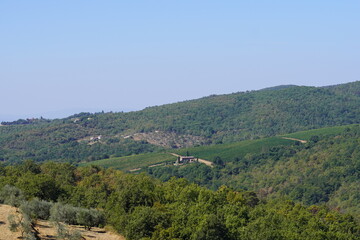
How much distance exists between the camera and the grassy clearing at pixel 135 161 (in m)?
127

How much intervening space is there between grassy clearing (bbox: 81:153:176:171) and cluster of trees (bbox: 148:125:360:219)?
21.0 ft

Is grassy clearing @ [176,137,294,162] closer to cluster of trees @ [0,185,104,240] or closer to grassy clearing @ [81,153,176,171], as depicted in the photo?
grassy clearing @ [81,153,176,171]

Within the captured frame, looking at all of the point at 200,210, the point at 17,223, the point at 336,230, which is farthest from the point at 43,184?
the point at 336,230

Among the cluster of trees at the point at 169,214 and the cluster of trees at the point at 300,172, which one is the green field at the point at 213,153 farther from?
the cluster of trees at the point at 169,214

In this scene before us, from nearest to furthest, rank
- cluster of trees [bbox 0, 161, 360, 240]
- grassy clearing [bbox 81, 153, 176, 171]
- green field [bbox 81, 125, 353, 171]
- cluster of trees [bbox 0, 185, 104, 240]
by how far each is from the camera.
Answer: cluster of trees [bbox 0, 185, 104, 240]
cluster of trees [bbox 0, 161, 360, 240]
grassy clearing [bbox 81, 153, 176, 171]
green field [bbox 81, 125, 353, 171]

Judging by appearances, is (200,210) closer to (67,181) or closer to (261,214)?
(261,214)

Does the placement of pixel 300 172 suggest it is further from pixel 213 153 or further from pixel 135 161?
pixel 135 161

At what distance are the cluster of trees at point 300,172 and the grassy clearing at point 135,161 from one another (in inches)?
252

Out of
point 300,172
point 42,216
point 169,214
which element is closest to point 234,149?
point 300,172

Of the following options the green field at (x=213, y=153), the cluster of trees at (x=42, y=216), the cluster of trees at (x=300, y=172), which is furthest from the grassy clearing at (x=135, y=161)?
the cluster of trees at (x=42, y=216)

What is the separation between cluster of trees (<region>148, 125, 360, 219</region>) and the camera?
101m

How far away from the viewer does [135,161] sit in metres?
133

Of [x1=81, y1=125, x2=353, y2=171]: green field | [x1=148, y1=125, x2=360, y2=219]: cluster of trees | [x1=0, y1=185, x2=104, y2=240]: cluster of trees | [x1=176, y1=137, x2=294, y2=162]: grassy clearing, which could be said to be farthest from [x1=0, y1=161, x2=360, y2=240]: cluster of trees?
[x1=176, y1=137, x2=294, y2=162]: grassy clearing

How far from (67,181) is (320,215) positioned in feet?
103
